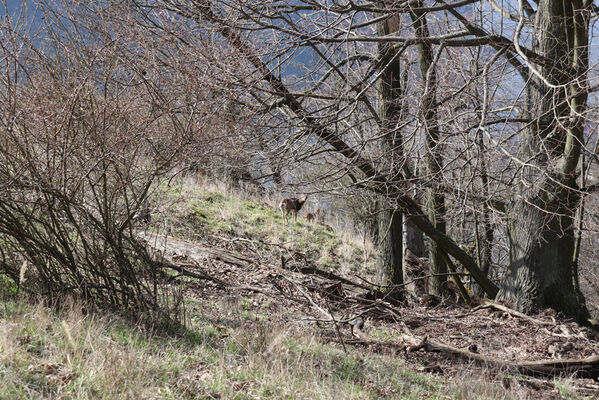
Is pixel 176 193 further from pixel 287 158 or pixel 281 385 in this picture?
pixel 281 385

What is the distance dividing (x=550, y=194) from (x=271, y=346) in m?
4.42

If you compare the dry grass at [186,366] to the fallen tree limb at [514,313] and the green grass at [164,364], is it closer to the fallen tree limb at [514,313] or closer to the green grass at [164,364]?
the green grass at [164,364]

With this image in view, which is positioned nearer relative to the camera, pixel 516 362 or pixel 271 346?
pixel 271 346


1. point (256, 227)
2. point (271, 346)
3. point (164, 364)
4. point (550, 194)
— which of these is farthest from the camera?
point (256, 227)

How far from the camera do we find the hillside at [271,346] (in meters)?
3.45

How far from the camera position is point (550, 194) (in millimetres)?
6887

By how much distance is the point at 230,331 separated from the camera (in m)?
5.36

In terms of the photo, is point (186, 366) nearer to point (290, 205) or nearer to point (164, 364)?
point (164, 364)

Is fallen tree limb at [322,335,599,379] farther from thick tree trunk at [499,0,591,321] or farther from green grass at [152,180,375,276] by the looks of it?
green grass at [152,180,375,276]

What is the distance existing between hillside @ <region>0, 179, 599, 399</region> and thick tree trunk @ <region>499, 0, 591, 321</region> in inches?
16.7

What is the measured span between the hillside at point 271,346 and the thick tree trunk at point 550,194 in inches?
16.7

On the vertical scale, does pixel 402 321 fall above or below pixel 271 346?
below

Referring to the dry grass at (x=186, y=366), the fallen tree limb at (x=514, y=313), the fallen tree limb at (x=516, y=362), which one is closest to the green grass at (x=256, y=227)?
the fallen tree limb at (x=514, y=313)

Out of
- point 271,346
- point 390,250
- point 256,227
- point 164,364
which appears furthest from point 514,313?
point 256,227
